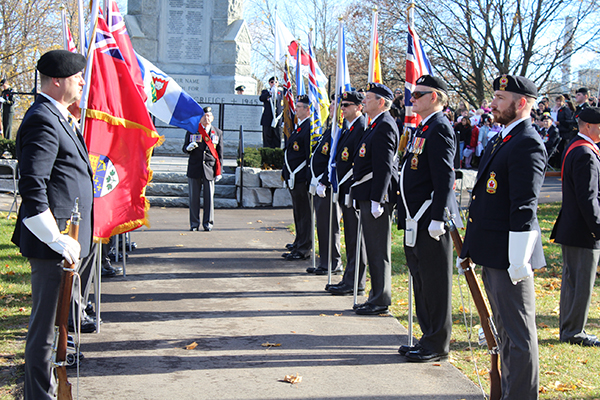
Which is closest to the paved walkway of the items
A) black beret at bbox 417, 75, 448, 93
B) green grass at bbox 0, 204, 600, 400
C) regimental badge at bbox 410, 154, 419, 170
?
green grass at bbox 0, 204, 600, 400

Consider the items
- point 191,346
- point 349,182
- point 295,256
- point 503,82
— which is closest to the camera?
point 503,82

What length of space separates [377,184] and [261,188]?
8.63 metres

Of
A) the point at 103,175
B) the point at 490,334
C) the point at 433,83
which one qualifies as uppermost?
the point at 433,83

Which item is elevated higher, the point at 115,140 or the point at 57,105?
the point at 57,105

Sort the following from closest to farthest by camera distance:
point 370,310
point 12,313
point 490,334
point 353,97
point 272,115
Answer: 1. point 490,334
2. point 12,313
3. point 370,310
4. point 353,97
5. point 272,115

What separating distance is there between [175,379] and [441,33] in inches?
1000

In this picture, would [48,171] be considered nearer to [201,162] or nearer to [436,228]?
[436,228]

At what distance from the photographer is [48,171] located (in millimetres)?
3510

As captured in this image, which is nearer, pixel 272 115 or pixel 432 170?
pixel 432 170

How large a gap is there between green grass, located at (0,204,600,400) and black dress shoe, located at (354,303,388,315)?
224mm

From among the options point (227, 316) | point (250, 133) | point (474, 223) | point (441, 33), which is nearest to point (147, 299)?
point (227, 316)

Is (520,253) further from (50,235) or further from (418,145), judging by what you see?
(50,235)

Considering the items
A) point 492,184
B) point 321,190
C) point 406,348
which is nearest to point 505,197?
point 492,184

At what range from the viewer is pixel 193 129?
Result: 26.0ft
